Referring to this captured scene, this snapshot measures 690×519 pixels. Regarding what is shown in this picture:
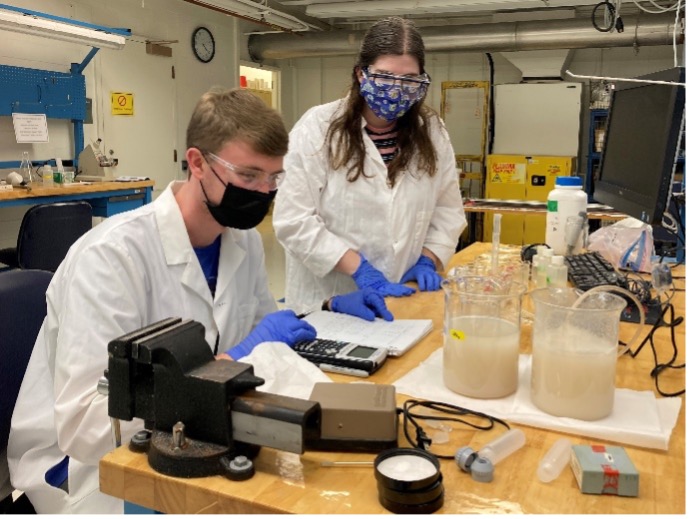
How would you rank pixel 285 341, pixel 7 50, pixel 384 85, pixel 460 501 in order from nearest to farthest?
1. pixel 460 501
2. pixel 285 341
3. pixel 384 85
4. pixel 7 50

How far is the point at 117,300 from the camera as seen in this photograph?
1144mm

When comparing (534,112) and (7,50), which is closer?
(7,50)

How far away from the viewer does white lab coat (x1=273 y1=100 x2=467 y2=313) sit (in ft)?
6.43

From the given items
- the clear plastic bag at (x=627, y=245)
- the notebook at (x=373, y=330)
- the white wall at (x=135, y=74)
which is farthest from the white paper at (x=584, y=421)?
the white wall at (x=135, y=74)

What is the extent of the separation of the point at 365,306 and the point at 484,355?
0.52 metres

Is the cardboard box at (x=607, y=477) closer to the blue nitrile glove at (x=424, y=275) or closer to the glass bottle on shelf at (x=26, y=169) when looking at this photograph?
the blue nitrile glove at (x=424, y=275)

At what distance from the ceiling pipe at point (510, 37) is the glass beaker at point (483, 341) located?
614 centimetres

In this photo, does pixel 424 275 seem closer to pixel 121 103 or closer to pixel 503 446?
pixel 503 446

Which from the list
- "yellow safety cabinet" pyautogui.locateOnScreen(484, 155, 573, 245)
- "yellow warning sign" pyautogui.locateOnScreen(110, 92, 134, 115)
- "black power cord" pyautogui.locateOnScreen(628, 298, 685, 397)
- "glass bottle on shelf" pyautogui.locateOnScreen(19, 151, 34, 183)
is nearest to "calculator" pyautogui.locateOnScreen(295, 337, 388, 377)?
"black power cord" pyautogui.locateOnScreen(628, 298, 685, 397)

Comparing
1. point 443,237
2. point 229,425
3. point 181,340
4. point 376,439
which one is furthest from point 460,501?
point 443,237

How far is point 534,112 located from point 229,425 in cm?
672

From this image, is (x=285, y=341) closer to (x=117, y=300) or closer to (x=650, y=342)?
(x=117, y=300)

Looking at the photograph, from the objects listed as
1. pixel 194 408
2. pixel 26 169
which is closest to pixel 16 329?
pixel 194 408

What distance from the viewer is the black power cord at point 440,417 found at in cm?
87
